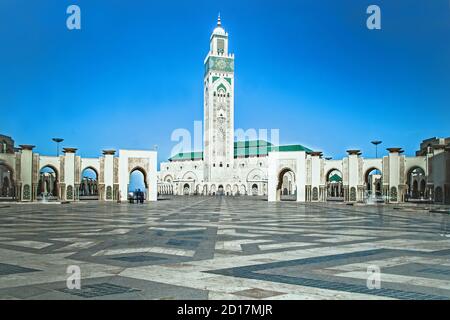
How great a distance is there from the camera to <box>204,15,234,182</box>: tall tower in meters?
72.5

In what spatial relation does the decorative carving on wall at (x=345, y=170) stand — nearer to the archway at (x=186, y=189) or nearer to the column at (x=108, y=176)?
the column at (x=108, y=176)

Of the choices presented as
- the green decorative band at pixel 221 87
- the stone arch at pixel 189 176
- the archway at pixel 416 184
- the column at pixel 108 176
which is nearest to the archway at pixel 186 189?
the stone arch at pixel 189 176

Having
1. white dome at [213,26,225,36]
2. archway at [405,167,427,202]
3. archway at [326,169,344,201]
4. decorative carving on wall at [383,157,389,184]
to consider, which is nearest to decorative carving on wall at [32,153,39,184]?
decorative carving on wall at [383,157,389,184]

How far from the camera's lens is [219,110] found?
7300 cm

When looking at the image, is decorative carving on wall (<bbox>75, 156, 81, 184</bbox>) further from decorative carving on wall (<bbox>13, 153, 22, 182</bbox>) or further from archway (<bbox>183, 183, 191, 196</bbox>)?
archway (<bbox>183, 183, 191, 196</bbox>)

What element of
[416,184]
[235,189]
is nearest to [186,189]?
[235,189]

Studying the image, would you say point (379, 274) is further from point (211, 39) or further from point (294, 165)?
point (211, 39)

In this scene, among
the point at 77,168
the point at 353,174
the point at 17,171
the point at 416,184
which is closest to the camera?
the point at 17,171

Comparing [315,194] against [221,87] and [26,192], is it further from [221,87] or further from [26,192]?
[221,87]

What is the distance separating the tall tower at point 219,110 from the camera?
72500 mm

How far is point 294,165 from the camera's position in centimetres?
3775

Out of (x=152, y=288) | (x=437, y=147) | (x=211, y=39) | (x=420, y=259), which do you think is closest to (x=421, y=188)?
→ (x=437, y=147)

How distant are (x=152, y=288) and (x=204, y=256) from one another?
2.03 m

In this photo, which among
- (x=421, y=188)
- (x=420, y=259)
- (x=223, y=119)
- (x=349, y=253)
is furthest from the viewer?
(x=223, y=119)
